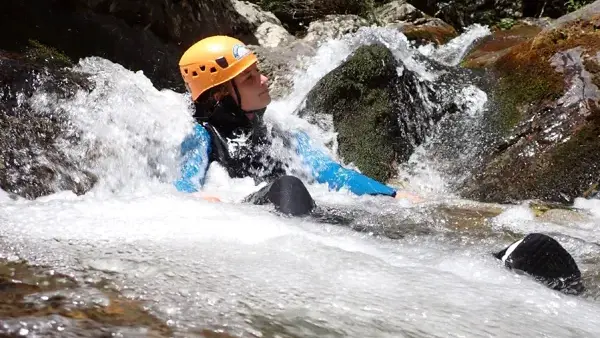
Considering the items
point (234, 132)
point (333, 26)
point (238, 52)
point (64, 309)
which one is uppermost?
point (333, 26)

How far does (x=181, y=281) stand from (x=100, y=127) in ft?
9.81

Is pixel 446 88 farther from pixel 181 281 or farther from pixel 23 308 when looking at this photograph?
pixel 23 308

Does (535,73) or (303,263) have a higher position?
(535,73)

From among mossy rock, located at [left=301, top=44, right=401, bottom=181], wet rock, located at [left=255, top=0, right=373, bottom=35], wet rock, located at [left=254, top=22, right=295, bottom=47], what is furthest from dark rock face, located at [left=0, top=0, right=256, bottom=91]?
wet rock, located at [left=255, top=0, right=373, bottom=35]

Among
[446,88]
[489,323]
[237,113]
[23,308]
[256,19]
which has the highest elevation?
[256,19]

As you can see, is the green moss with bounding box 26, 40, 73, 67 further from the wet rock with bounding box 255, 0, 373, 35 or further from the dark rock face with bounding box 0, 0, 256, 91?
the wet rock with bounding box 255, 0, 373, 35

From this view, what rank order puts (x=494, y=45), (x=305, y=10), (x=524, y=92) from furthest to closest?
(x=305, y=10)
(x=494, y=45)
(x=524, y=92)

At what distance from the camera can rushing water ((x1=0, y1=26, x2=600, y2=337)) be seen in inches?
59.4

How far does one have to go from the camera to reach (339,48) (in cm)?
734

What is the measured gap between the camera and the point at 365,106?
557cm

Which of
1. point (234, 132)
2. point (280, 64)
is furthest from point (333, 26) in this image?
point (234, 132)

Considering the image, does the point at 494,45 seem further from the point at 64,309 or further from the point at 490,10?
the point at 64,309

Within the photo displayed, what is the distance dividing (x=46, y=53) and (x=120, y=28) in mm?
1615

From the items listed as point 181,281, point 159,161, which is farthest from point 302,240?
point 159,161
